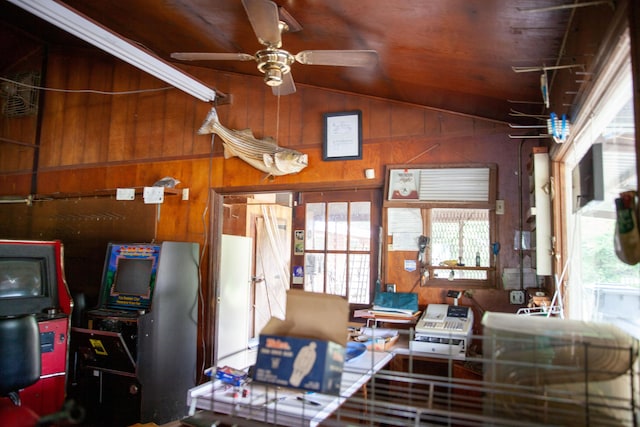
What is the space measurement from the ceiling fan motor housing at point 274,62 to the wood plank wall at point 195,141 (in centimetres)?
138

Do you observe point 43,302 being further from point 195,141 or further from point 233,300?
point 195,141

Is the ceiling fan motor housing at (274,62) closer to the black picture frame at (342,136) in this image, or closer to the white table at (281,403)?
the black picture frame at (342,136)

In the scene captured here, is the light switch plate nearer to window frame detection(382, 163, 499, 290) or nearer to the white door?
the white door

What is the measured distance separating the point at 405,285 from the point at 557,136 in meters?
2.06

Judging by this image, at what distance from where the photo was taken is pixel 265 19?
246 centimetres

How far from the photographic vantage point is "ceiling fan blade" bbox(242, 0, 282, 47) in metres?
2.33

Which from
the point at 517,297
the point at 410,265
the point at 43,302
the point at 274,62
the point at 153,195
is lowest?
the point at 43,302

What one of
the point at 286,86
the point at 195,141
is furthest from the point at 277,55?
the point at 195,141

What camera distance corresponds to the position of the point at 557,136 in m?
2.21

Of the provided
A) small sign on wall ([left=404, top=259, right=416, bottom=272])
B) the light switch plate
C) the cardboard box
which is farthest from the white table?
the light switch plate

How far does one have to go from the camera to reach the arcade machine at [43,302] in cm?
339

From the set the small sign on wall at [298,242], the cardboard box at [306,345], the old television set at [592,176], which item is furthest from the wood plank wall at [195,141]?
the cardboard box at [306,345]

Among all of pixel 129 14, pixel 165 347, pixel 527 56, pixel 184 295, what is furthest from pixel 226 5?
pixel 165 347

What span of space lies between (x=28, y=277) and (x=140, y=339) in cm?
103
